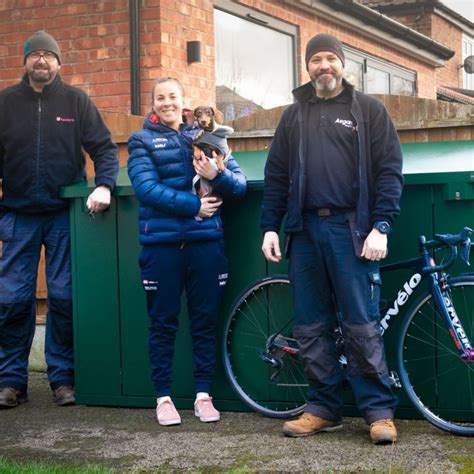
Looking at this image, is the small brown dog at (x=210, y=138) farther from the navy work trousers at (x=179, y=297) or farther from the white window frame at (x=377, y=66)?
the white window frame at (x=377, y=66)

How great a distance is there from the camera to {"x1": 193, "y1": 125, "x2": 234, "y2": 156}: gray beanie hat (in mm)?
5082

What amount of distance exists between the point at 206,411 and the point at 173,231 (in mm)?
972

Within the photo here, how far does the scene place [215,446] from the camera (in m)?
4.77

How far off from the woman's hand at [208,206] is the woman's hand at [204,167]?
13 cm

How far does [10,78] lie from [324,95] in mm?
5071

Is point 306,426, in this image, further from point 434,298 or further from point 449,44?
point 449,44

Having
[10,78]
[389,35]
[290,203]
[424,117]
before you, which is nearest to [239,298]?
[290,203]

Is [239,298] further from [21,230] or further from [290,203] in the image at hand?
[21,230]

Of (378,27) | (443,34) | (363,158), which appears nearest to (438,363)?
(363,158)

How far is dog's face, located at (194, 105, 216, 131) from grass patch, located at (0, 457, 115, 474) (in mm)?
1769

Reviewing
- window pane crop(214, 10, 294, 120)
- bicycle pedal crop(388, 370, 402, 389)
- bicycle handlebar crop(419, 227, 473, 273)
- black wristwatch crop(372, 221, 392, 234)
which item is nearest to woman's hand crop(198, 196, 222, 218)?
black wristwatch crop(372, 221, 392, 234)

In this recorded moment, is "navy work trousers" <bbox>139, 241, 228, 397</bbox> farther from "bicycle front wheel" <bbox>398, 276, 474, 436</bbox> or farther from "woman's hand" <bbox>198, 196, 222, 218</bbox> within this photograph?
"bicycle front wheel" <bbox>398, 276, 474, 436</bbox>

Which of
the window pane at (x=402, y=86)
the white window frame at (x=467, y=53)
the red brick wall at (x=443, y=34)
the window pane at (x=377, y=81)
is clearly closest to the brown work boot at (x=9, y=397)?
the window pane at (x=377, y=81)

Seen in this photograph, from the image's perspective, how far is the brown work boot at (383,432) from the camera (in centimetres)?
465
